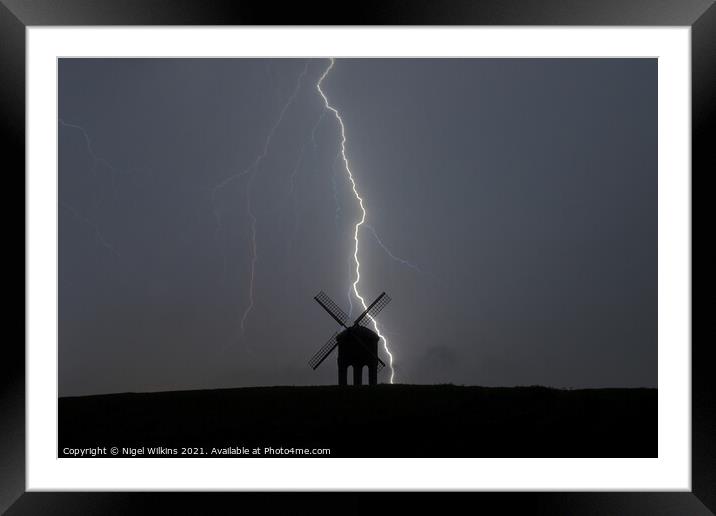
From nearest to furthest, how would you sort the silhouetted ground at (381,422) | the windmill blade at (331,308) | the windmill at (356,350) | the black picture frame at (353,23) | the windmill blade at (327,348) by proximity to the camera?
1. the black picture frame at (353,23)
2. the silhouetted ground at (381,422)
3. the windmill blade at (331,308)
4. the windmill blade at (327,348)
5. the windmill at (356,350)

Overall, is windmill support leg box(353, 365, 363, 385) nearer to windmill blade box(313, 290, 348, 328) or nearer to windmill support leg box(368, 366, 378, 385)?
windmill support leg box(368, 366, 378, 385)

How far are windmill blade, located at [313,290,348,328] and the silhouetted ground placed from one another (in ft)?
3.07

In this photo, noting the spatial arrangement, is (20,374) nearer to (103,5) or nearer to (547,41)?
(103,5)

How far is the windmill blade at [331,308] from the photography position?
18.2 ft

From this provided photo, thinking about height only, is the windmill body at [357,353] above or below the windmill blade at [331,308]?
below

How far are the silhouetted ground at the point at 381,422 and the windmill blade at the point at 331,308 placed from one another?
937 millimetres

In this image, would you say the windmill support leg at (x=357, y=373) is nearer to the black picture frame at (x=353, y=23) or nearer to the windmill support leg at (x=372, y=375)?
the windmill support leg at (x=372, y=375)

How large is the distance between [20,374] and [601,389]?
500cm

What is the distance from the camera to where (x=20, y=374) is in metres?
3.20

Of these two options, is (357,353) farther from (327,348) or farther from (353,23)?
(353,23)

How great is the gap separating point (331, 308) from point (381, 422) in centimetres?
192

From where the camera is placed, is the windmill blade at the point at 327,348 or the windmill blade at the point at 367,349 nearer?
the windmill blade at the point at 327,348

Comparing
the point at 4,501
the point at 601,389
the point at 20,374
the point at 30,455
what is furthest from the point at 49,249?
the point at 601,389

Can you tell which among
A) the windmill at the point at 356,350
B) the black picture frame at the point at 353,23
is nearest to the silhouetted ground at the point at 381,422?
the black picture frame at the point at 353,23
